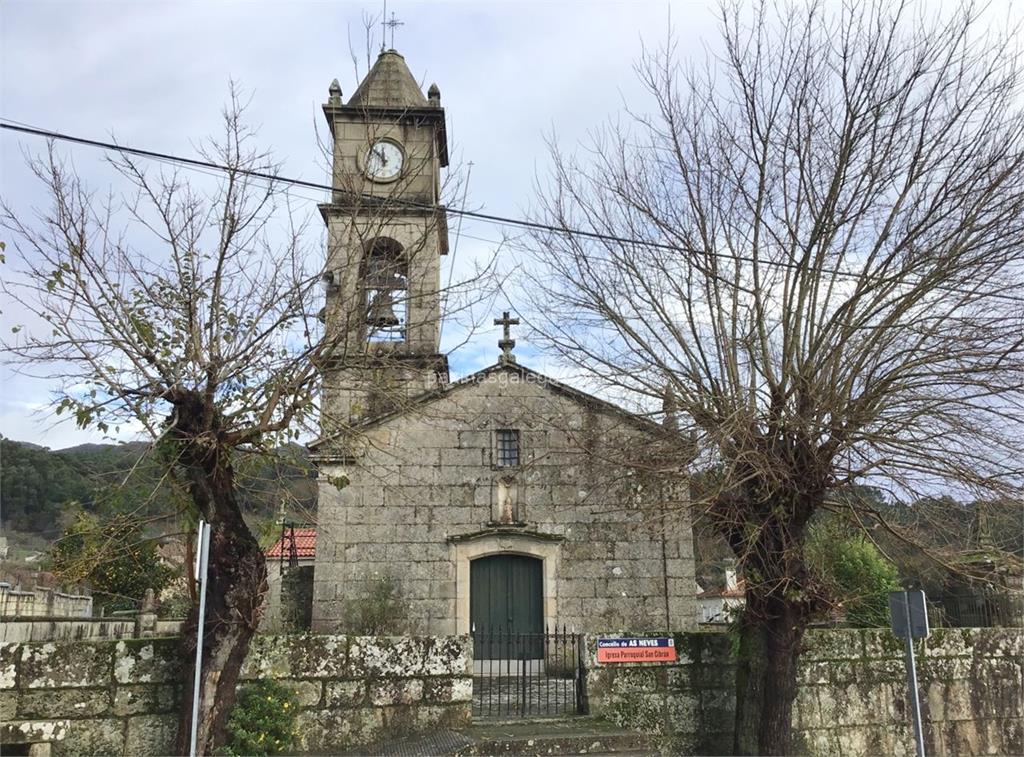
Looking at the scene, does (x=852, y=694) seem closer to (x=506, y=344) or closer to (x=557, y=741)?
(x=557, y=741)

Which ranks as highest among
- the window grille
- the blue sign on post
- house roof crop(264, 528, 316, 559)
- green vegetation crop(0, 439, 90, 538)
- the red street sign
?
green vegetation crop(0, 439, 90, 538)

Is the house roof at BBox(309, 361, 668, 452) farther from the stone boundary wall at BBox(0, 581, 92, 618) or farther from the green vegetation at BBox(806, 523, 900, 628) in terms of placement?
the stone boundary wall at BBox(0, 581, 92, 618)

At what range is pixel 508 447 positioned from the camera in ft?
45.8

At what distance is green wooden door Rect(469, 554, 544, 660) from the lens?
13078 mm

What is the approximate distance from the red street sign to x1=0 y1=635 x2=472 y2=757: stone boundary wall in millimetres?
1528

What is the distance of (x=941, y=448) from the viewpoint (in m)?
7.04

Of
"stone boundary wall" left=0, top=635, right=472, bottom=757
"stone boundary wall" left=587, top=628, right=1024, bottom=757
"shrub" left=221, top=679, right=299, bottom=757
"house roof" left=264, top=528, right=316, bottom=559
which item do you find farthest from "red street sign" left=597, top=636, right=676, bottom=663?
"house roof" left=264, top=528, right=316, bottom=559

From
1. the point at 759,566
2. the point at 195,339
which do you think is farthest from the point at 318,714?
the point at 759,566

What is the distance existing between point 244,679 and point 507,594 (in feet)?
23.0

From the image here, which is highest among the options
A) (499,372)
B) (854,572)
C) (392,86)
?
(392,86)

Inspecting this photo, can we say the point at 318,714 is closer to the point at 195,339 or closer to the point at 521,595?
the point at 195,339

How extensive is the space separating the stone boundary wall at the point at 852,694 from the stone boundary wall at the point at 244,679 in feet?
5.73

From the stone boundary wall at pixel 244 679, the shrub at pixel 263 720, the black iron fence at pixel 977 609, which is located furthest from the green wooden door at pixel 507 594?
the shrub at pixel 263 720

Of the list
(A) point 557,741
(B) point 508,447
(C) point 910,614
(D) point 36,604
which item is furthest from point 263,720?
(D) point 36,604
